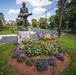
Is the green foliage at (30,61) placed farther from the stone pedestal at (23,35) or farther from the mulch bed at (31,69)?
the stone pedestal at (23,35)

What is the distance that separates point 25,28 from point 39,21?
82860 millimetres

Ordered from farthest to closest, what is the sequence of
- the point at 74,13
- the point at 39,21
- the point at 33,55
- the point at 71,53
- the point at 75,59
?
the point at 39,21, the point at 74,13, the point at 71,53, the point at 75,59, the point at 33,55

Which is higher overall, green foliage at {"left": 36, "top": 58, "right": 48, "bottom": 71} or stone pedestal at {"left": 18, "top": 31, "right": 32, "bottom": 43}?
stone pedestal at {"left": 18, "top": 31, "right": 32, "bottom": 43}

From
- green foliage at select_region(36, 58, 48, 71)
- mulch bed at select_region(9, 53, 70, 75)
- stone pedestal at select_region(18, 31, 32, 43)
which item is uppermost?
stone pedestal at select_region(18, 31, 32, 43)

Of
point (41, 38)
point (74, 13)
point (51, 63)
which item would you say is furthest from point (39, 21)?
point (51, 63)

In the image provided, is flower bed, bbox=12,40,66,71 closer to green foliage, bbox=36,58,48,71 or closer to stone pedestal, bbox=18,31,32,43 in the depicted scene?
green foliage, bbox=36,58,48,71

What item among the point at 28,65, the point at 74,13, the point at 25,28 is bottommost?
the point at 28,65

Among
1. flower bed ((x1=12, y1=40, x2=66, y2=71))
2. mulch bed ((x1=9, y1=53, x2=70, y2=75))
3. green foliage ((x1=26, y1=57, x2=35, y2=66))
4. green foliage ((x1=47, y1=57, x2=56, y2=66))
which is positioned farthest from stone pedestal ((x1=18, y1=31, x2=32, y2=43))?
green foliage ((x1=47, y1=57, x2=56, y2=66))

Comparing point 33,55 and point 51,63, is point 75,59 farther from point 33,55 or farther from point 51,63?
point 33,55

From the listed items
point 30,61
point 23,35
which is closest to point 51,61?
point 30,61

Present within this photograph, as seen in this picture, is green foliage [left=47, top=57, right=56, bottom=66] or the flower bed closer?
the flower bed

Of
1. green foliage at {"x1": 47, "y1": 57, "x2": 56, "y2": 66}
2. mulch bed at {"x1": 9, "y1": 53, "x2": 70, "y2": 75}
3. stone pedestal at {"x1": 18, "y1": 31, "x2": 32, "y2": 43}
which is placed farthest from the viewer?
stone pedestal at {"x1": 18, "y1": 31, "x2": 32, "y2": 43}

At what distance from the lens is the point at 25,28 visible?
11.2 metres

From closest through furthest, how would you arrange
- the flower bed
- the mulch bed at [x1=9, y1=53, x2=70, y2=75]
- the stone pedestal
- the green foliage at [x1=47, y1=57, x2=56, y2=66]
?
the mulch bed at [x1=9, y1=53, x2=70, y2=75] < the flower bed < the green foliage at [x1=47, y1=57, x2=56, y2=66] < the stone pedestal
